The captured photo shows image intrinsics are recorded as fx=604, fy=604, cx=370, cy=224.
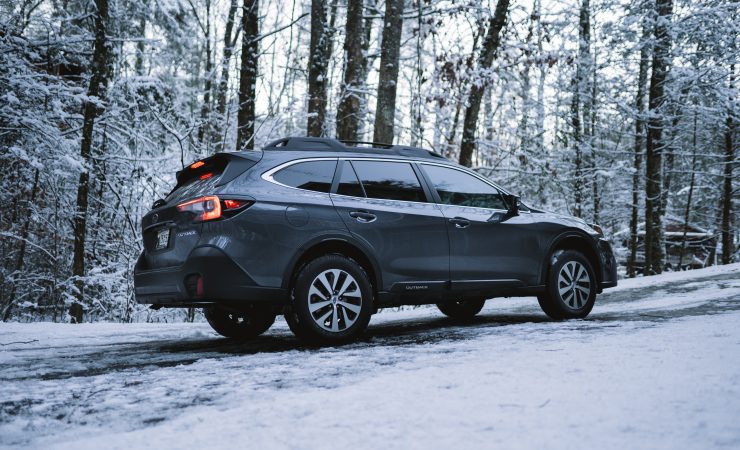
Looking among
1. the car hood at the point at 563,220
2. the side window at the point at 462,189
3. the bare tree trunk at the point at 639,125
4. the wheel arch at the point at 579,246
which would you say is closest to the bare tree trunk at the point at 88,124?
the side window at the point at 462,189

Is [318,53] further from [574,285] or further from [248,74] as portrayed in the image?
[574,285]

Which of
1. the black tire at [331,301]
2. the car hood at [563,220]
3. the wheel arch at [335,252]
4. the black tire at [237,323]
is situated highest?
the car hood at [563,220]

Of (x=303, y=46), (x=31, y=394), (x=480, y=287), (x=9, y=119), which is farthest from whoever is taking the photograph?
(x=303, y=46)

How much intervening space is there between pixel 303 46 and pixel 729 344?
20.8 m

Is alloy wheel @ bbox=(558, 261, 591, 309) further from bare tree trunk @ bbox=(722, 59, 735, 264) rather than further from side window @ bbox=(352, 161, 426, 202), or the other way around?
bare tree trunk @ bbox=(722, 59, 735, 264)

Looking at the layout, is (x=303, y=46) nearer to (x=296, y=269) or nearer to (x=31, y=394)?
(x=296, y=269)

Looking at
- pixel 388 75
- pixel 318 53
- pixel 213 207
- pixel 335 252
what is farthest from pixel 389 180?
pixel 318 53

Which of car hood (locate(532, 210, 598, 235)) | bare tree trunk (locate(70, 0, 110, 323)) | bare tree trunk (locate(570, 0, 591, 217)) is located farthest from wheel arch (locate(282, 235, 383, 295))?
bare tree trunk (locate(570, 0, 591, 217))

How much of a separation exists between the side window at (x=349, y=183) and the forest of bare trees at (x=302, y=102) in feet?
17.7

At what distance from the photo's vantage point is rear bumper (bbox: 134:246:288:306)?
4.54m

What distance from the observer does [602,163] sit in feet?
59.3

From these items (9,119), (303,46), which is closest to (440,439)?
(9,119)

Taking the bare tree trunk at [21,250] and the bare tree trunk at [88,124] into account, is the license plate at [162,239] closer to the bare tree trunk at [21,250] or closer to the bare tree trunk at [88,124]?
the bare tree trunk at [88,124]

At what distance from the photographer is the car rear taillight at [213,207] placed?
4595 mm
